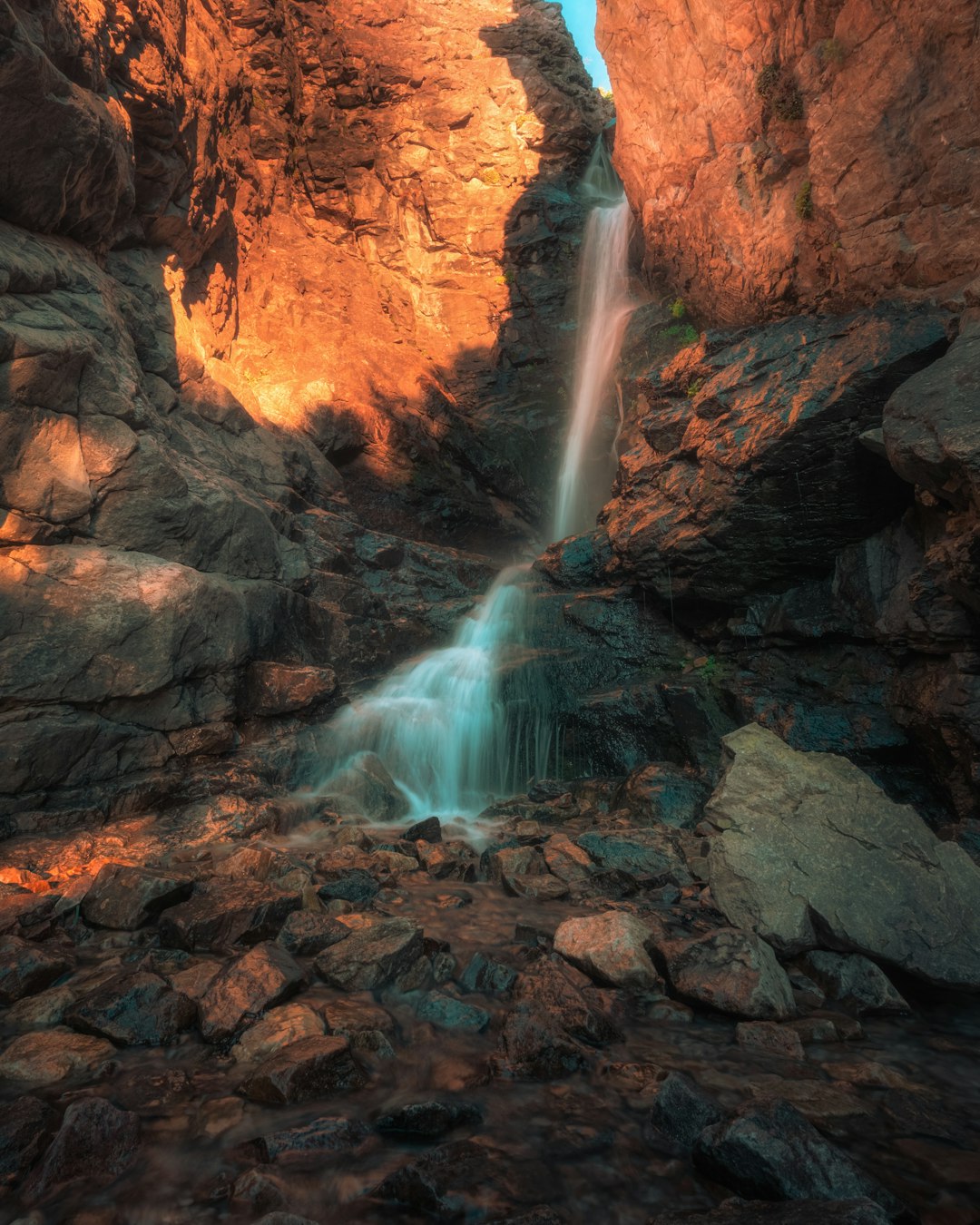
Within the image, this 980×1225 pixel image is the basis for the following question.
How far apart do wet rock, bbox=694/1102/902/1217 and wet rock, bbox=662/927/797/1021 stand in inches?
45.6

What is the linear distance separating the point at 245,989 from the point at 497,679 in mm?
7494

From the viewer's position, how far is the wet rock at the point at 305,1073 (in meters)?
2.80

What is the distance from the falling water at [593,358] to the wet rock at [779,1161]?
15376 millimetres

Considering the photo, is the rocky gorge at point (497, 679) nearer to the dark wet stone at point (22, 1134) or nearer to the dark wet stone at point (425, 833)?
the dark wet stone at point (22, 1134)

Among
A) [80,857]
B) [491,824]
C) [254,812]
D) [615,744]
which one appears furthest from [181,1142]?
[615,744]

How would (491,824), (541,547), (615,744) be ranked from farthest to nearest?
(541,547) < (615,744) < (491,824)

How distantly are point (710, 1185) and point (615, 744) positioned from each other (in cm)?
716

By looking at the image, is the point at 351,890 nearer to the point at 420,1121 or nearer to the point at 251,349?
the point at 420,1121

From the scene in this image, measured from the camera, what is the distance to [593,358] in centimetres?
1747

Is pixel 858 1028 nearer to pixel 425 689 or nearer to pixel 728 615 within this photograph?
pixel 728 615

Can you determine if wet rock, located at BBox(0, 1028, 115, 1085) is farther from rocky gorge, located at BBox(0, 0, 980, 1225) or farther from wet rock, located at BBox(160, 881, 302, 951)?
wet rock, located at BBox(160, 881, 302, 951)

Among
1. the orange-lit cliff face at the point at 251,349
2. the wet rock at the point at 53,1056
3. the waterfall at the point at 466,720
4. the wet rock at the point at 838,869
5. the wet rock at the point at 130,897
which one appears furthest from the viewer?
the waterfall at the point at 466,720

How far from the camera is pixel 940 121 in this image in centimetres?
731

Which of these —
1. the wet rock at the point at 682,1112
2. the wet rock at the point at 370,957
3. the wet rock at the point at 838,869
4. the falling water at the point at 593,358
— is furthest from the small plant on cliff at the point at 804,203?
the wet rock at the point at 682,1112
